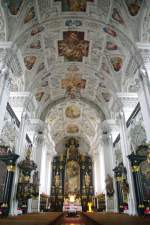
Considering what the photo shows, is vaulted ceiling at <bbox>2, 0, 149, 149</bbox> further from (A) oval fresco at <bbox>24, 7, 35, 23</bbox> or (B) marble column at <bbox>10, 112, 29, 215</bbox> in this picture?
(B) marble column at <bbox>10, 112, 29, 215</bbox>

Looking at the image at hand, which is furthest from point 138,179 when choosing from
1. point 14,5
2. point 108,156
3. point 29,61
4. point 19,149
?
point 14,5

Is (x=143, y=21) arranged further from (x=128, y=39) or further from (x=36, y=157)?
(x=36, y=157)

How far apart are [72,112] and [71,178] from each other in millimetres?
10786

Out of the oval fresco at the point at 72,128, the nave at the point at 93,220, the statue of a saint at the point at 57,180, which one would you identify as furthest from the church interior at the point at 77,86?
the statue of a saint at the point at 57,180

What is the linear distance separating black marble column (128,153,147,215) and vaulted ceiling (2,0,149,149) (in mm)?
5013

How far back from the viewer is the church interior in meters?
11.2

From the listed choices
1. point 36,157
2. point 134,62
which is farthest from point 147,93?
point 36,157

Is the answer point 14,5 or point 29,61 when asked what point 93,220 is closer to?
→ point 14,5

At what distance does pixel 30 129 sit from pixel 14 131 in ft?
17.4

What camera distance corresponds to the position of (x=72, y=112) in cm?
2605

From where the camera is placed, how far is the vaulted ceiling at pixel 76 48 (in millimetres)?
11641

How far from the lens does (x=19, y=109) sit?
15.6m

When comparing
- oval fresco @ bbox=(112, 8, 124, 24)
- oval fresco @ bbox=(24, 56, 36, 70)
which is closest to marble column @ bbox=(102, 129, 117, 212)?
oval fresco @ bbox=(24, 56, 36, 70)

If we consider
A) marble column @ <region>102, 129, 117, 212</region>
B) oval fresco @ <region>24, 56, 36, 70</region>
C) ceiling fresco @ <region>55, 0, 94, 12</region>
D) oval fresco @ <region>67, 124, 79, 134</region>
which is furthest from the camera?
oval fresco @ <region>67, 124, 79, 134</region>
